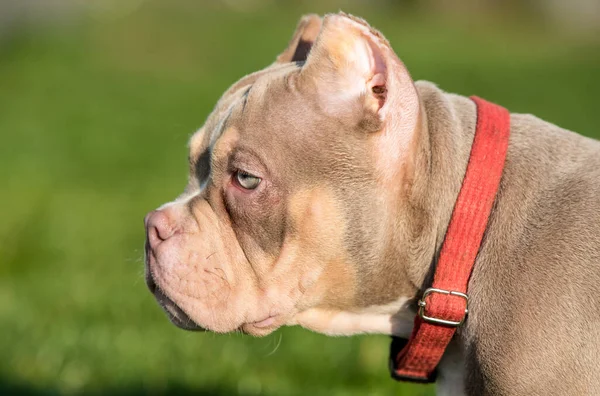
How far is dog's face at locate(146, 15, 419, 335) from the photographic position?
12.1ft

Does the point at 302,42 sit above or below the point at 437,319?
above

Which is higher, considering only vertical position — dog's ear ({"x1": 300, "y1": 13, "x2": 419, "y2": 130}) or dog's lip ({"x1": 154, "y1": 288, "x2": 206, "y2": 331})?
dog's ear ({"x1": 300, "y1": 13, "x2": 419, "y2": 130})

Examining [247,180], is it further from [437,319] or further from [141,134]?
[141,134]

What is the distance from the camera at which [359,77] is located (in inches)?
145

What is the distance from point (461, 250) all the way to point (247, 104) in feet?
3.60

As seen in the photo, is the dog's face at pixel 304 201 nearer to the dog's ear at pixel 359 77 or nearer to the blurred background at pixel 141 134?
the dog's ear at pixel 359 77

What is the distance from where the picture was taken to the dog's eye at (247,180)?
12.4 ft

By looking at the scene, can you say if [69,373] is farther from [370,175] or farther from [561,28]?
[561,28]

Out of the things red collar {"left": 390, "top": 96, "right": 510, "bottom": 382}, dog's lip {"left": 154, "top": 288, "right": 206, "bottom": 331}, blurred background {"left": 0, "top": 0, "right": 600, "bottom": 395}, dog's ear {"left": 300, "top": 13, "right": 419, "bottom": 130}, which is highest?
dog's ear {"left": 300, "top": 13, "right": 419, "bottom": 130}

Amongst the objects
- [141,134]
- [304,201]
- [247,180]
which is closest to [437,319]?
[304,201]

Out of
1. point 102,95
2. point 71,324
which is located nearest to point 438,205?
point 71,324

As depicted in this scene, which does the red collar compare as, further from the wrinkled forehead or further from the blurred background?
the blurred background

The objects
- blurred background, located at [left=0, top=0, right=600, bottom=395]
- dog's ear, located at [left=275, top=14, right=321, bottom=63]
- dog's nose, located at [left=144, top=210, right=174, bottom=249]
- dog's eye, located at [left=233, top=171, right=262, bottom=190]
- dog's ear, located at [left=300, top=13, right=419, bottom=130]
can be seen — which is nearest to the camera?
dog's ear, located at [left=300, top=13, right=419, bottom=130]

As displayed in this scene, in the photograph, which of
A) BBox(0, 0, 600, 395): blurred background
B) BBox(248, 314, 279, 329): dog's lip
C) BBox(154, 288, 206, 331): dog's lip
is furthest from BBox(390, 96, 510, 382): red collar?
BBox(0, 0, 600, 395): blurred background
